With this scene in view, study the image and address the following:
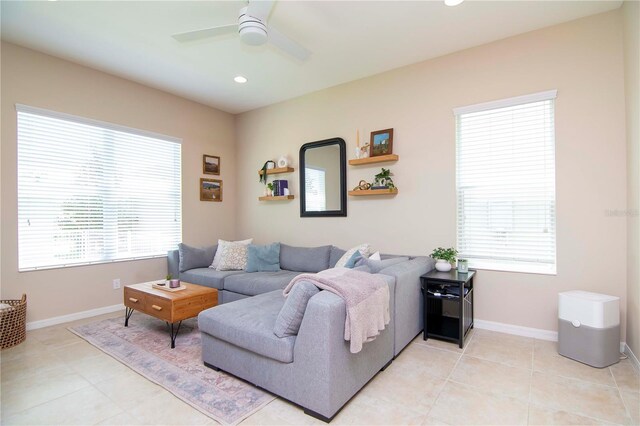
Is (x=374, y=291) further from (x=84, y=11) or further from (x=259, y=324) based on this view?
(x=84, y=11)

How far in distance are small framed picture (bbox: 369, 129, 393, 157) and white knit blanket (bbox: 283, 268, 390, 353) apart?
6.37ft

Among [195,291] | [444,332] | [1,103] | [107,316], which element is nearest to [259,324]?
[195,291]

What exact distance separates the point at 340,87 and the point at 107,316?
13.1 ft

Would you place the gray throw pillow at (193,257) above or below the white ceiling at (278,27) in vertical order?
below

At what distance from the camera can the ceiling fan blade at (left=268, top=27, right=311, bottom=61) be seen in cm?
241

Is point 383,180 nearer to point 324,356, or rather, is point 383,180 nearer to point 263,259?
point 263,259

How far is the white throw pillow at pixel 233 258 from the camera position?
13.9 ft

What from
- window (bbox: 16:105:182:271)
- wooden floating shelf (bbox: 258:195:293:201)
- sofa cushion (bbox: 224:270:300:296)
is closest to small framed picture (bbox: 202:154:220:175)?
window (bbox: 16:105:182:271)

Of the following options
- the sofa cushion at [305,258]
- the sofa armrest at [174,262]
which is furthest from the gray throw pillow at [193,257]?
the sofa cushion at [305,258]

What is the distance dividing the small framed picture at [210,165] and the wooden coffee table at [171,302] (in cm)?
221

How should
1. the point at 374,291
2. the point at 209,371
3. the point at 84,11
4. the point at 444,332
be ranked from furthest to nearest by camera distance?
the point at 444,332
the point at 84,11
the point at 209,371
the point at 374,291

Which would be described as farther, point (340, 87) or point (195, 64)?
point (340, 87)

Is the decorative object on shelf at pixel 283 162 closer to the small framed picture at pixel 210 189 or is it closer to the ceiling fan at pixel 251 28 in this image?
the small framed picture at pixel 210 189

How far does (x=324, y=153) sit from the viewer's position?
4.38 metres
